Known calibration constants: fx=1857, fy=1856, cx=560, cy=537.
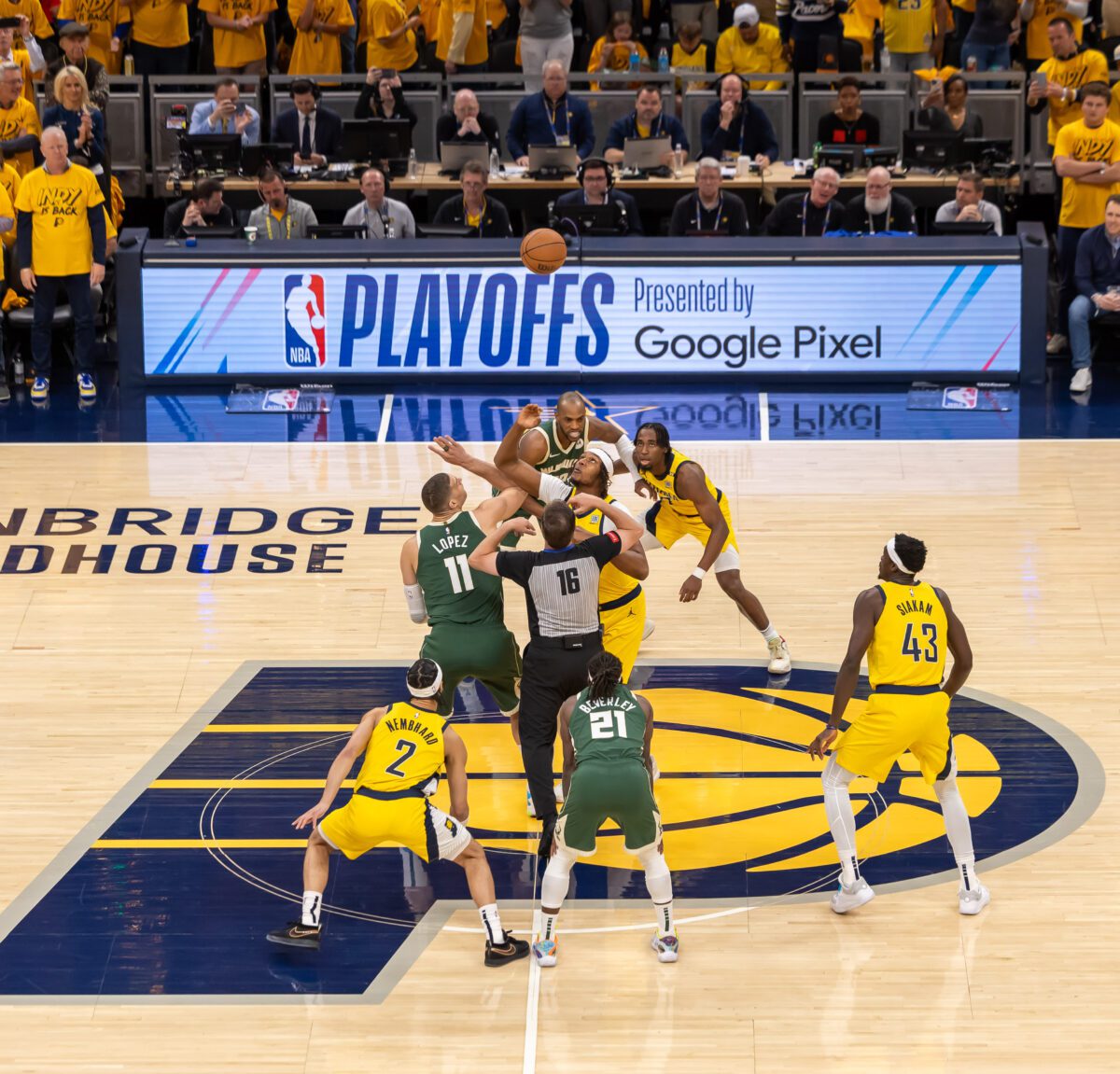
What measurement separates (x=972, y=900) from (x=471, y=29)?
16.3 meters

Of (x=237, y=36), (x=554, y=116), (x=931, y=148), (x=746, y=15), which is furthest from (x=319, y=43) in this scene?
(x=931, y=148)

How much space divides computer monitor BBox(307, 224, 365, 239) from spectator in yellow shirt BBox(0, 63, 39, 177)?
318cm

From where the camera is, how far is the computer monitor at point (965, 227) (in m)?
19.0

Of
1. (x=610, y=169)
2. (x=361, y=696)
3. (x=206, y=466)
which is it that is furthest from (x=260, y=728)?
(x=610, y=169)

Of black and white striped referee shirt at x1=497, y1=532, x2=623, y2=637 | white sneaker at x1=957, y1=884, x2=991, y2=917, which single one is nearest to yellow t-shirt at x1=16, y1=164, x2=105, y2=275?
black and white striped referee shirt at x1=497, y1=532, x2=623, y2=637

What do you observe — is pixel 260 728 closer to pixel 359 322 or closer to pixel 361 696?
pixel 361 696

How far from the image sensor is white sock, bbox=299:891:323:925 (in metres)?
8.75

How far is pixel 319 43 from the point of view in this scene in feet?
76.0

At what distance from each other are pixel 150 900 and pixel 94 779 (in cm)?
159

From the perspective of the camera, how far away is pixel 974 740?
1116cm

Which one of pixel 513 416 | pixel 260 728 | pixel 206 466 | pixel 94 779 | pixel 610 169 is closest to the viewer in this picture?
pixel 94 779

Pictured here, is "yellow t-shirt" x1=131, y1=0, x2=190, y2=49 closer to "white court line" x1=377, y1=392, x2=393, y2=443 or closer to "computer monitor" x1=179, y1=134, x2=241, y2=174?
"computer monitor" x1=179, y1=134, x2=241, y2=174

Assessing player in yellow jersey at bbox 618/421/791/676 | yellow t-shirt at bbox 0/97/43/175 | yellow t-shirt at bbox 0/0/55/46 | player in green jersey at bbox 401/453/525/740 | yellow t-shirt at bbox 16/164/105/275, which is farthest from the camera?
yellow t-shirt at bbox 0/0/55/46

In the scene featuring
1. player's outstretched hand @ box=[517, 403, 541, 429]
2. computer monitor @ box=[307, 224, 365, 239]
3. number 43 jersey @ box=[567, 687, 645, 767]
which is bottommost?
number 43 jersey @ box=[567, 687, 645, 767]
